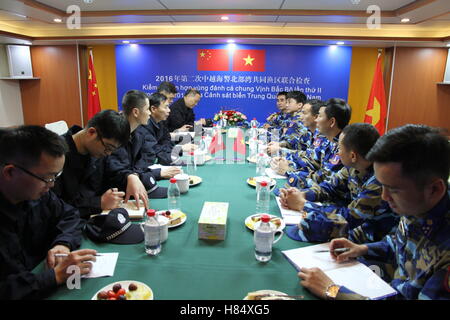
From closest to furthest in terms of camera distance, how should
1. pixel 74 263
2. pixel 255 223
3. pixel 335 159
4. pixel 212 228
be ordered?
pixel 74 263, pixel 212 228, pixel 255 223, pixel 335 159

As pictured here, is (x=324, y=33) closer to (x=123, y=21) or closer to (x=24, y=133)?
(x=123, y=21)

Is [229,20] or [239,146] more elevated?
[229,20]

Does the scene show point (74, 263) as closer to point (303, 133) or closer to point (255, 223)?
point (255, 223)

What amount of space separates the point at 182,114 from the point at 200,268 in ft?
12.5

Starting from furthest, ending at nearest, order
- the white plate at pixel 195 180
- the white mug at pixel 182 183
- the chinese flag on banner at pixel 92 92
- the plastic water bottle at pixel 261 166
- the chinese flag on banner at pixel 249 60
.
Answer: the chinese flag on banner at pixel 92 92 < the chinese flag on banner at pixel 249 60 < the plastic water bottle at pixel 261 166 < the white plate at pixel 195 180 < the white mug at pixel 182 183

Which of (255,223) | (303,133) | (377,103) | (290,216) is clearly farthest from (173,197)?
(377,103)

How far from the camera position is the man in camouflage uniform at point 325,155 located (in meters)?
2.17

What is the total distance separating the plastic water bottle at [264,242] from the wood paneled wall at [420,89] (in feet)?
18.0

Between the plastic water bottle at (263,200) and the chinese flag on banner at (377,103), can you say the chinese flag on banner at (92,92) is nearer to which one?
the plastic water bottle at (263,200)

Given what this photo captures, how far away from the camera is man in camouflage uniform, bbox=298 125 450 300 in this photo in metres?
0.92

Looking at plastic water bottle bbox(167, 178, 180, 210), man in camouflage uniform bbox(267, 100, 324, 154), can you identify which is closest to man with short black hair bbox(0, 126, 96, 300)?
plastic water bottle bbox(167, 178, 180, 210)

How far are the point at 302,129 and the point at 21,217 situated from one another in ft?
9.75

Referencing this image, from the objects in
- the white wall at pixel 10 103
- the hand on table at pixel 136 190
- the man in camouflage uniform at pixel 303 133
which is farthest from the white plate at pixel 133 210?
the white wall at pixel 10 103

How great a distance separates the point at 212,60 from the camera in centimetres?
578
